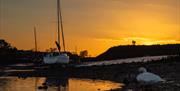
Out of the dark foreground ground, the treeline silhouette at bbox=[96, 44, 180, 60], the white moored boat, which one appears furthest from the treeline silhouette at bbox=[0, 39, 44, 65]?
the dark foreground ground

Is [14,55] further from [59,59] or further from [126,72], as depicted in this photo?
[126,72]

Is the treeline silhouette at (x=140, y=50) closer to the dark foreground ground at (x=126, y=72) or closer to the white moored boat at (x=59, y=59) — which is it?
the white moored boat at (x=59, y=59)

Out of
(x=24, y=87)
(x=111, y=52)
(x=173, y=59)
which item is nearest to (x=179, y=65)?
(x=173, y=59)

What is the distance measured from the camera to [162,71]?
49031mm

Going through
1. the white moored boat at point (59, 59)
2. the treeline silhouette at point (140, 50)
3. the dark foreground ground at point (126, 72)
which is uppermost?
the treeline silhouette at point (140, 50)

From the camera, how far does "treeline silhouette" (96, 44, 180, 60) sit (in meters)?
83.6

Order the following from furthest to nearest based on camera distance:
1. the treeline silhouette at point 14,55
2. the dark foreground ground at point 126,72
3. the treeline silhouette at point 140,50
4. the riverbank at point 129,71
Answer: the treeline silhouette at point 14,55, the treeline silhouette at point 140,50, the riverbank at point 129,71, the dark foreground ground at point 126,72

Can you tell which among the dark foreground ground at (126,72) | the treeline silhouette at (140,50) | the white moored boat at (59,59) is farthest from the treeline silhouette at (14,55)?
the dark foreground ground at (126,72)

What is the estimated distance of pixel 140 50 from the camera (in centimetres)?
9131

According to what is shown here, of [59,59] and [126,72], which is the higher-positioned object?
[59,59]

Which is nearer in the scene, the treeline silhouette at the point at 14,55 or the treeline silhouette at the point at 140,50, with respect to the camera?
the treeline silhouette at the point at 140,50

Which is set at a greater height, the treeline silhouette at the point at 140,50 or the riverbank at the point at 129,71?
the treeline silhouette at the point at 140,50

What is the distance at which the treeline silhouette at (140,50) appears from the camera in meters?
83.6

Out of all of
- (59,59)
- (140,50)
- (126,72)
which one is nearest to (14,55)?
(140,50)
